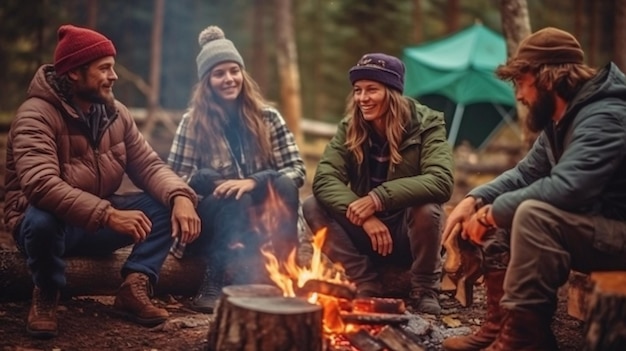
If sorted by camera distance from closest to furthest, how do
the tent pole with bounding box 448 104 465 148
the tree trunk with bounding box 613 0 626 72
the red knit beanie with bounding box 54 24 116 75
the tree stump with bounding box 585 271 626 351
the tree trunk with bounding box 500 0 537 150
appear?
the tree stump with bounding box 585 271 626 351, the red knit beanie with bounding box 54 24 116 75, the tree trunk with bounding box 500 0 537 150, the tree trunk with bounding box 613 0 626 72, the tent pole with bounding box 448 104 465 148

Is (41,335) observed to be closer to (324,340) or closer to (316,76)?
(324,340)

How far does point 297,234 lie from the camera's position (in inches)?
214

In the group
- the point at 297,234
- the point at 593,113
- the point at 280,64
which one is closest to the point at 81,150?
the point at 297,234

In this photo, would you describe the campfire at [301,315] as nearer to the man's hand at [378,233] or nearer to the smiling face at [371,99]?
the man's hand at [378,233]

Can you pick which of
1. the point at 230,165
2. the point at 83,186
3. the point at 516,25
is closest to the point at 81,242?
the point at 83,186

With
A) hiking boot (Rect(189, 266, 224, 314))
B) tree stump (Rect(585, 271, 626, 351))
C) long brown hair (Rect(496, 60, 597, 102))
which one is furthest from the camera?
hiking boot (Rect(189, 266, 224, 314))

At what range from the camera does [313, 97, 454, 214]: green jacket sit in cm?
499

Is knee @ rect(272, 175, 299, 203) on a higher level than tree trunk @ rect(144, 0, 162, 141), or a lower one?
lower

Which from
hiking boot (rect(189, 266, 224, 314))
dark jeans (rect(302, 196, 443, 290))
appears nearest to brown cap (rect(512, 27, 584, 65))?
dark jeans (rect(302, 196, 443, 290))

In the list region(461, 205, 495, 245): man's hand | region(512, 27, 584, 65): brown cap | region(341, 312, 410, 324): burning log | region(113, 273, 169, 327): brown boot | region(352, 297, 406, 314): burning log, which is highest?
region(512, 27, 584, 65): brown cap

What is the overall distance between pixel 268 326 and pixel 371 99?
223 centimetres

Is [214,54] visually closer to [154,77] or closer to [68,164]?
[68,164]

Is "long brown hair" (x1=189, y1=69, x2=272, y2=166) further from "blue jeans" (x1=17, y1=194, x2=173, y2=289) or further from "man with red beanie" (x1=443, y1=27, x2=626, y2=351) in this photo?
"man with red beanie" (x1=443, y1=27, x2=626, y2=351)

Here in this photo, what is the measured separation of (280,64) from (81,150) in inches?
462
